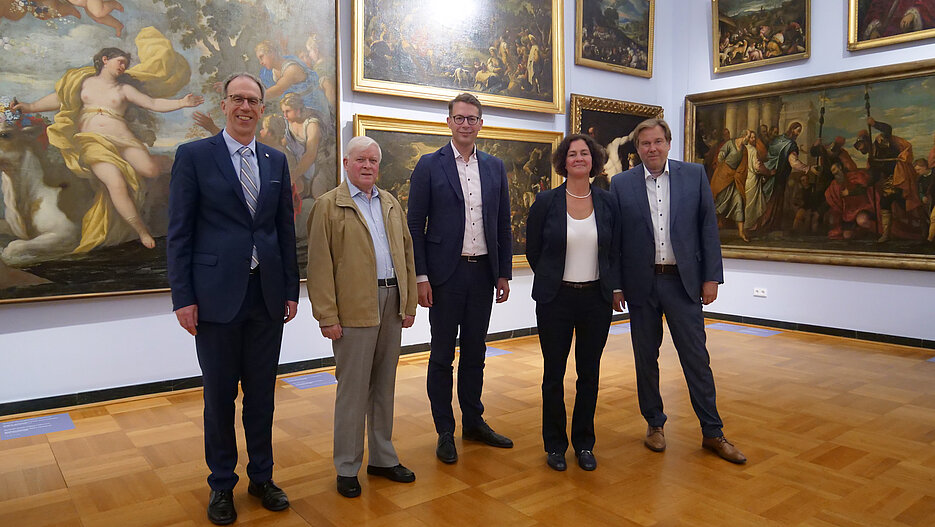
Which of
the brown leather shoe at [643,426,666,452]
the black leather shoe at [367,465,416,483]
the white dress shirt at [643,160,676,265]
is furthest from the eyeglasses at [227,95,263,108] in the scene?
the brown leather shoe at [643,426,666,452]

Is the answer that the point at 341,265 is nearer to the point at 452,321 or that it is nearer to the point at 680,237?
the point at 452,321

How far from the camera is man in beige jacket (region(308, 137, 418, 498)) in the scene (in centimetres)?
404

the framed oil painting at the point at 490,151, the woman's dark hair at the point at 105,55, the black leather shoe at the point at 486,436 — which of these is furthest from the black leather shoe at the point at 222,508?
the framed oil painting at the point at 490,151

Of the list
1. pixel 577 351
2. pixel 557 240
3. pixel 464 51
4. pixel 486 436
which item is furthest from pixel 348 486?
pixel 464 51

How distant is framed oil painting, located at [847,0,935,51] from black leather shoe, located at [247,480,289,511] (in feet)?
30.4

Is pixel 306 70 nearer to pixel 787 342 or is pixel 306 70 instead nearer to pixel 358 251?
pixel 358 251

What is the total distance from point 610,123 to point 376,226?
23.7 feet

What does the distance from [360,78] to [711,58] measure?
20.3ft

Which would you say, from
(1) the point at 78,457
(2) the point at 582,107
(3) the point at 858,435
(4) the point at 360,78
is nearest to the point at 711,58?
(2) the point at 582,107

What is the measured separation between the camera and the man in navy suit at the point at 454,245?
4.82m

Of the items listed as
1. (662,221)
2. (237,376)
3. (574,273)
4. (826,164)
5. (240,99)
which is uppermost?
(826,164)

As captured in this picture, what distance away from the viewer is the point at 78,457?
4953 mm

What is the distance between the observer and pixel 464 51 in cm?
873

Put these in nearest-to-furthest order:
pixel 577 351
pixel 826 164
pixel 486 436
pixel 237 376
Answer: pixel 237 376
pixel 577 351
pixel 486 436
pixel 826 164
